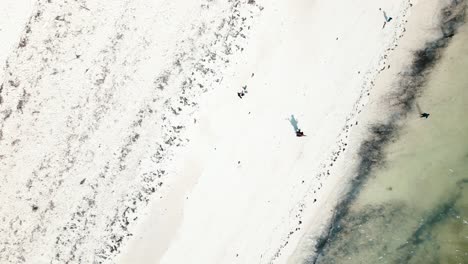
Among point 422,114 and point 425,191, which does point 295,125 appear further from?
point 425,191

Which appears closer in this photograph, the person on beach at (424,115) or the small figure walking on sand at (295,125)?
the small figure walking on sand at (295,125)

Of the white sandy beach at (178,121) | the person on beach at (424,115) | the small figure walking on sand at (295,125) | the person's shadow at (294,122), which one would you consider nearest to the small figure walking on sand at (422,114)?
the person on beach at (424,115)

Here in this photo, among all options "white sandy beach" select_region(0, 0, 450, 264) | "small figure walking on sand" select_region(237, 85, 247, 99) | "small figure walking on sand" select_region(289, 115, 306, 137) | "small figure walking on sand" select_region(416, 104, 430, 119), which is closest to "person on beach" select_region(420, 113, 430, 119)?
"small figure walking on sand" select_region(416, 104, 430, 119)

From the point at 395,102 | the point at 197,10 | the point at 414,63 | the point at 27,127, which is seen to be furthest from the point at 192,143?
the point at 414,63

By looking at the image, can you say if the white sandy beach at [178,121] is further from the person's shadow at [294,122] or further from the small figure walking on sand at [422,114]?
the small figure walking on sand at [422,114]

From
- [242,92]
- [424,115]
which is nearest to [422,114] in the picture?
[424,115]
